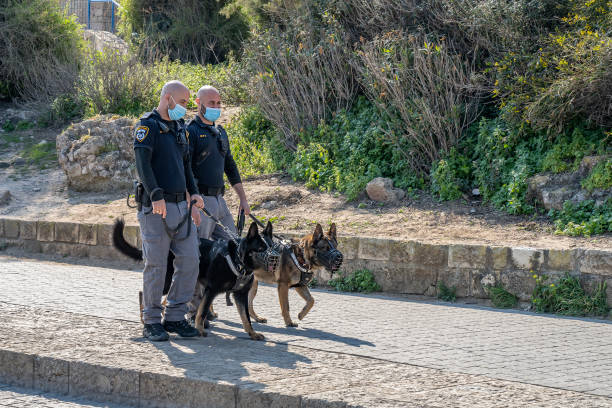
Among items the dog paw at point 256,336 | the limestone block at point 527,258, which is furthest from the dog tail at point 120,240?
the limestone block at point 527,258

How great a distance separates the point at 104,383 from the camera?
5.36m

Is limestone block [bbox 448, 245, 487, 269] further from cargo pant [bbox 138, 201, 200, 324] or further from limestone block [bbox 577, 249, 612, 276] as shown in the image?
cargo pant [bbox 138, 201, 200, 324]

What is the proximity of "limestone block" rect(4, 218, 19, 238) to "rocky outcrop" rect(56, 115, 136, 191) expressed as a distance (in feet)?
5.98

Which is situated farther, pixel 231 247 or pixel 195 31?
pixel 195 31

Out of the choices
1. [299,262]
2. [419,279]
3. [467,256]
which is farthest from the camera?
[419,279]

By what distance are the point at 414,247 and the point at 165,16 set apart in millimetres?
18584

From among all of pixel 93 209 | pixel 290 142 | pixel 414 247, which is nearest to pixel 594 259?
pixel 414 247

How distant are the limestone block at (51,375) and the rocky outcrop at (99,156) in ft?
29.4

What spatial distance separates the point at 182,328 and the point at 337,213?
206 inches

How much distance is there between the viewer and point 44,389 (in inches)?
222

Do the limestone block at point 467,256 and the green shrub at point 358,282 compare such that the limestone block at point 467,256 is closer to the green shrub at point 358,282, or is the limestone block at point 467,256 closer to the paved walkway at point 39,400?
the green shrub at point 358,282

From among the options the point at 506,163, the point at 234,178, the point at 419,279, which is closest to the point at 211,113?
the point at 234,178

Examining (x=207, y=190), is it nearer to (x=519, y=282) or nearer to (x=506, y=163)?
(x=519, y=282)

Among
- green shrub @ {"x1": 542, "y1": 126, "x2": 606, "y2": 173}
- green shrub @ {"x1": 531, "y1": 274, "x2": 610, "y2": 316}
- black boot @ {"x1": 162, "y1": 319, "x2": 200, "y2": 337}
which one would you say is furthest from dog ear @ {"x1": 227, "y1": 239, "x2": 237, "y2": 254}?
green shrub @ {"x1": 542, "y1": 126, "x2": 606, "y2": 173}
